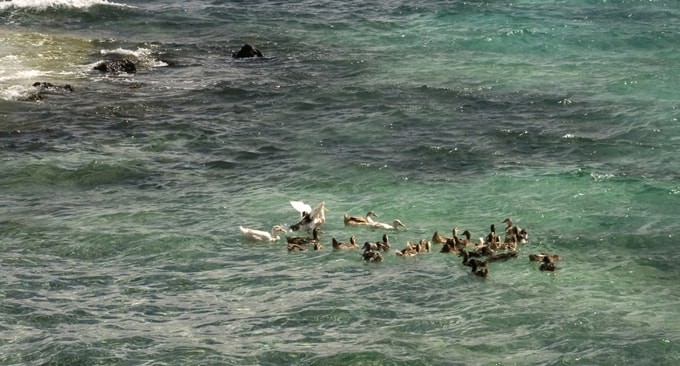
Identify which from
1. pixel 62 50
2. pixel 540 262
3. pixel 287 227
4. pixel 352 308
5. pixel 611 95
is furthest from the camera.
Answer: pixel 62 50

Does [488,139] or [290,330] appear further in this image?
[488,139]

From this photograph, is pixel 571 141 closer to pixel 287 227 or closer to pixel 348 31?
pixel 287 227

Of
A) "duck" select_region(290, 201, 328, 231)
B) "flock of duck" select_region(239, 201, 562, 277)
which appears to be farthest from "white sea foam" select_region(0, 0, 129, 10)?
"duck" select_region(290, 201, 328, 231)

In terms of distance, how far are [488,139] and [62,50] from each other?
1738 cm

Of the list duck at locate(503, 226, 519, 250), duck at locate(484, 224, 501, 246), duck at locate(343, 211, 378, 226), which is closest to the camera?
duck at locate(484, 224, 501, 246)

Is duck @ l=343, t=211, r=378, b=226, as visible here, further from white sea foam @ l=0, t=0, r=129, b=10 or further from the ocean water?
white sea foam @ l=0, t=0, r=129, b=10

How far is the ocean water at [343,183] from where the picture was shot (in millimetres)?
15961

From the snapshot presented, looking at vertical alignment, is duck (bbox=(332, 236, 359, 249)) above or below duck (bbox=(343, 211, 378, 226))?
below

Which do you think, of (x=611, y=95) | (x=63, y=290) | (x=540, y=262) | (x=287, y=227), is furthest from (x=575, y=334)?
(x=611, y=95)

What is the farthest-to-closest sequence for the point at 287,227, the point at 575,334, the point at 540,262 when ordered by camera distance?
the point at 287,227 → the point at 540,262 → the point at 575,334

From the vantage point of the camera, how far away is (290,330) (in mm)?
16109

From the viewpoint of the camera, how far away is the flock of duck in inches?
718

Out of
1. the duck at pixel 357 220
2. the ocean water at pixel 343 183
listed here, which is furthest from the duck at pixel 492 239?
the duck at pixel 357 220

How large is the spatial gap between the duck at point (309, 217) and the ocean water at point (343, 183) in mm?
362
